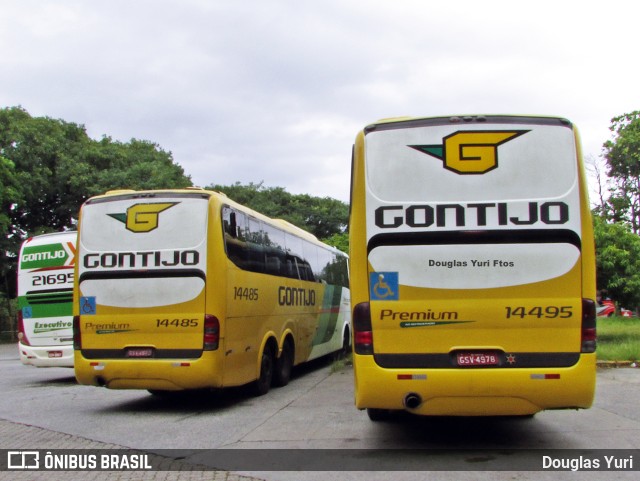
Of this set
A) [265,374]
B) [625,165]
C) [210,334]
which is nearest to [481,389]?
[210,334]

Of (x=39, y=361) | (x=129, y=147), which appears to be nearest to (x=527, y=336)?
(x=39, y=361)

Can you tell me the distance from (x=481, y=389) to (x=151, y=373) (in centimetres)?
501

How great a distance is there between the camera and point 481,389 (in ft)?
20.5

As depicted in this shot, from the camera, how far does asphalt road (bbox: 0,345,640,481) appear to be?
6801 mm

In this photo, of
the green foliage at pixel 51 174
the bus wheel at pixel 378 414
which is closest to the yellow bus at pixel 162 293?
the bus wheel at pixel 378 414

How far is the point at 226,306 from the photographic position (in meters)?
9.55

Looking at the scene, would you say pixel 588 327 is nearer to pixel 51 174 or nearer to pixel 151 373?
pixel 151 373

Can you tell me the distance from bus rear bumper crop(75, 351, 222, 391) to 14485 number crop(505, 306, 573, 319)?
4.56m

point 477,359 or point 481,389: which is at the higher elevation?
point 477,359

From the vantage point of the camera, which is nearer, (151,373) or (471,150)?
(471,150)

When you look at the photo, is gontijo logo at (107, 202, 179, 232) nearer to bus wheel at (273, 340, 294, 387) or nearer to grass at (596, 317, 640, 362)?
bus wheel at (273, 340, 294, 387)

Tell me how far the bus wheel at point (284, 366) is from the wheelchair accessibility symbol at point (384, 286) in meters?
6.29

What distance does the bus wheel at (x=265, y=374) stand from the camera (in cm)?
1126

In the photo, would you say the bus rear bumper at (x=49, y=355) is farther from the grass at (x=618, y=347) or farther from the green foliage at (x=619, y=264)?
the green foliage at (x=619, y=264)
